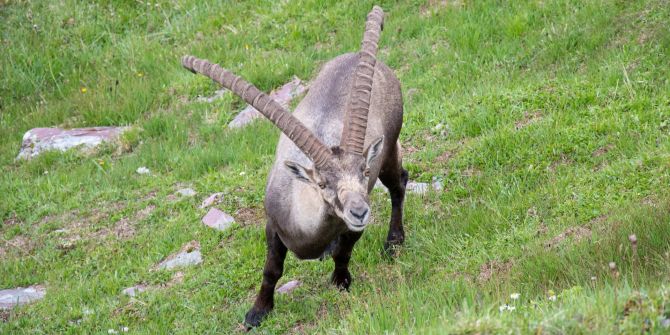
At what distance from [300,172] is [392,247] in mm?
2237

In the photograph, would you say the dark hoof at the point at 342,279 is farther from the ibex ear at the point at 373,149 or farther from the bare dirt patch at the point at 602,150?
the bare dirt patch at the point at 602,150

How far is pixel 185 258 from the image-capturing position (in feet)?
32.1

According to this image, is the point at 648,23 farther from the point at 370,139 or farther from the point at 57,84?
the point at 57,84

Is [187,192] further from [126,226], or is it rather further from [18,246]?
[18,246]

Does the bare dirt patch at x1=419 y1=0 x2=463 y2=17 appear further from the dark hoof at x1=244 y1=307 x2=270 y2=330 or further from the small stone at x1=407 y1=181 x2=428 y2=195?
the dark hoof at x1=244 y1=307 x2=270 y2=330

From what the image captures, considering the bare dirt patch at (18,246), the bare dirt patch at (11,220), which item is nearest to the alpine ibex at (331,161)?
the bare dirt patch at (18,246)

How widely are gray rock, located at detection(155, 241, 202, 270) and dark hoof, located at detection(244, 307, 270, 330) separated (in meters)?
1.44

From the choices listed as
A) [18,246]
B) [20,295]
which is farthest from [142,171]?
[20,295]

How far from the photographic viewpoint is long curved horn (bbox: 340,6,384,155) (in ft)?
23.5

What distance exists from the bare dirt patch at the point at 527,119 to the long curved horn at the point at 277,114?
12.8 ft

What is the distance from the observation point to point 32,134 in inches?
534

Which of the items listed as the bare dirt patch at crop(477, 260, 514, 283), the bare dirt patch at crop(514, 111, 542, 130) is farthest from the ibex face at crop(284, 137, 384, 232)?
the bare dirt patch at crop(514, 111, 542, 130)

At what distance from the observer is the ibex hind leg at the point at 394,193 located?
30.3ft

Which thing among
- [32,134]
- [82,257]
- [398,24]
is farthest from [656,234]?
[32,134]
